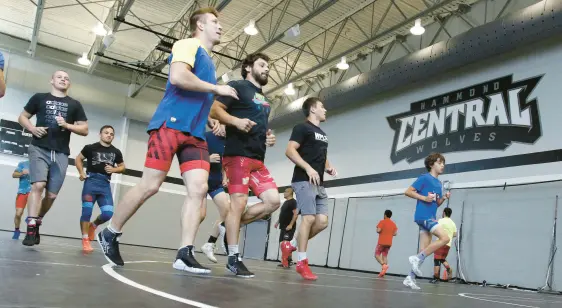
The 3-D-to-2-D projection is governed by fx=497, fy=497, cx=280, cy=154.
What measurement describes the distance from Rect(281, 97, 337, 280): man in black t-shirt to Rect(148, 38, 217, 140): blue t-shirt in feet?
4.91

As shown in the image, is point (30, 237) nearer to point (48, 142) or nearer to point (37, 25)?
point (48, 142)

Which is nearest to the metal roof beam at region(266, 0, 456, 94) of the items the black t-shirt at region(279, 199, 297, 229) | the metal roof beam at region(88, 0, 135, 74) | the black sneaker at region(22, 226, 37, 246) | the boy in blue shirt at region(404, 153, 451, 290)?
the black t-shirt at region(279, 199, 297, 229)

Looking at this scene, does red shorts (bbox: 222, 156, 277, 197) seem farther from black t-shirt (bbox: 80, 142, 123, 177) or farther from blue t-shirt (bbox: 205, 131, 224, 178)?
black t-shirt (bbox: 80, 142, 123, 177)

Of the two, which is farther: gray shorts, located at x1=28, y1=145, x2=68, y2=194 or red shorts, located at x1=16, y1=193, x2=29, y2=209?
red shorts, located at x1=16, y1=193, x2=29, y2=209

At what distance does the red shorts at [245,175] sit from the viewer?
139 inches

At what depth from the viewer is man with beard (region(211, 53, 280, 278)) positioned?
11.5ft

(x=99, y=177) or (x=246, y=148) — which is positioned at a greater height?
(x=246, y=148)

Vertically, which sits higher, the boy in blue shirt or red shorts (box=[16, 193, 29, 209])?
the boy in blue shirt

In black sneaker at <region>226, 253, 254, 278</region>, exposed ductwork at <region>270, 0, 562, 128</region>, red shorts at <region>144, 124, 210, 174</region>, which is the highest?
exposed ductwork at <region>270, 0, 562, 128</region>

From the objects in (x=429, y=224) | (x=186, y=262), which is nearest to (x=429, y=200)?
(x=429, y=224)

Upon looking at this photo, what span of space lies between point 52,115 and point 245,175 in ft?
6.30

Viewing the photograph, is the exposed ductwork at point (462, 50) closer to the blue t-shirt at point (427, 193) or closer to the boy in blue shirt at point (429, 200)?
the boy in blue shirt at point (429, 200)

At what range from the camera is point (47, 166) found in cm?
418

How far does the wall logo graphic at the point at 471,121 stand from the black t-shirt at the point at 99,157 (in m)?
7.33
